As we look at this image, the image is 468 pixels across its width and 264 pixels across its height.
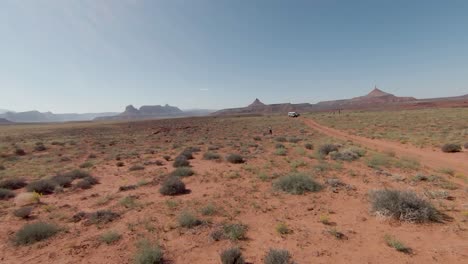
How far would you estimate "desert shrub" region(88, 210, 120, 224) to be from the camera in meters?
7.35

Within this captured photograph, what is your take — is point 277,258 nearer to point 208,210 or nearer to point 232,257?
point 232,257

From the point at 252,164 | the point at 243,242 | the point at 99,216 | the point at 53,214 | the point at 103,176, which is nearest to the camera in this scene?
the point at 243,242

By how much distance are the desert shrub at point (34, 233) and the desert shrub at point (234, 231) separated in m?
5.04

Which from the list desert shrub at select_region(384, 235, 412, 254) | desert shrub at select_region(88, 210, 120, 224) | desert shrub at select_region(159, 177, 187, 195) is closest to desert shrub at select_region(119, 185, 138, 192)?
desert shrub at select_region(159, 177, 187, 195)

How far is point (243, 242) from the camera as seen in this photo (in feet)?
19.1

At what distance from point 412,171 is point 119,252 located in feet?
42.5

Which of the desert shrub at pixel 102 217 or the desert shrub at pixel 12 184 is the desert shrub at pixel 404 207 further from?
the desert shrub at pixel 12 184

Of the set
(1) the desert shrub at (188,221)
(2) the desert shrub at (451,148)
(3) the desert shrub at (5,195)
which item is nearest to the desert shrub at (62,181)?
(3) the desert shrub at (5,195)

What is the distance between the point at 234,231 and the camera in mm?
6145

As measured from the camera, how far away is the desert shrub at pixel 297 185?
363 inches

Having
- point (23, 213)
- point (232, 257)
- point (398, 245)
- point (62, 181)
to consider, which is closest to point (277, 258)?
point (232, 257)

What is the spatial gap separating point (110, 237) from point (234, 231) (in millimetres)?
3337

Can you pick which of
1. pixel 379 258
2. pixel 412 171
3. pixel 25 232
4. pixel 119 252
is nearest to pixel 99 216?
pixel 25 232

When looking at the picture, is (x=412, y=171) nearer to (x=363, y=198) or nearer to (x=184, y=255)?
(x=363, y=198)
